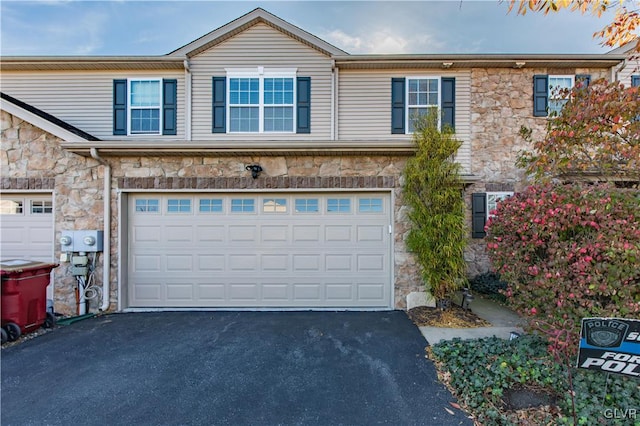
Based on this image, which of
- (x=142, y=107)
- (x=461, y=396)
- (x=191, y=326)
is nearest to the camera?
(x=461, y=396)

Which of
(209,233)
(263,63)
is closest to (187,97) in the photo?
(263,63)

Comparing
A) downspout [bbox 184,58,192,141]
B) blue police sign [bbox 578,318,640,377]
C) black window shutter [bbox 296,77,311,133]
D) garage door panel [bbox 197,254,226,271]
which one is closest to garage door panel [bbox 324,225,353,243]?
garage door panel [bbox 197,254,226,271]

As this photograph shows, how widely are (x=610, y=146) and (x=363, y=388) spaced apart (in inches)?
169

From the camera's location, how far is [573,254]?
278 centimetres

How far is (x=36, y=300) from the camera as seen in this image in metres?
4.45

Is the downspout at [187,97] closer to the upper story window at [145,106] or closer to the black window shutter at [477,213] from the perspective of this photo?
the upper story window at [145,106]

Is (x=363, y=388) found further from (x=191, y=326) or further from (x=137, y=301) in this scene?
(x=137, y=301)

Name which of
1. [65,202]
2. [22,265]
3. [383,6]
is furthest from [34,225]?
[383,6]

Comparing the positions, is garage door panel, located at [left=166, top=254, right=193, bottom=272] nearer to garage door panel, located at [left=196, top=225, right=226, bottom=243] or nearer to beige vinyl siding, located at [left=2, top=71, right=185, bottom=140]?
garage door panel, located at [left=196, top=225, right=226, bottom=243]

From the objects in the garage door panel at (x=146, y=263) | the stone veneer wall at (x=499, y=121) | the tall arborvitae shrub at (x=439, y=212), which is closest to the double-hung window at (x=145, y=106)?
the garage door panel at (x=146, y=263)

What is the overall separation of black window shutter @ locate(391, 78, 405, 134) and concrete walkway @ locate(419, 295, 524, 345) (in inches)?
173

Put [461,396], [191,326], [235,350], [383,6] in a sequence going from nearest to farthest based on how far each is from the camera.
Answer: [461,396] < [235,350] < [191,326] < [383,6]

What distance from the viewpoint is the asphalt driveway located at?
263 cm

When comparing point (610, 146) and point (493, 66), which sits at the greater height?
point (493, 66)
